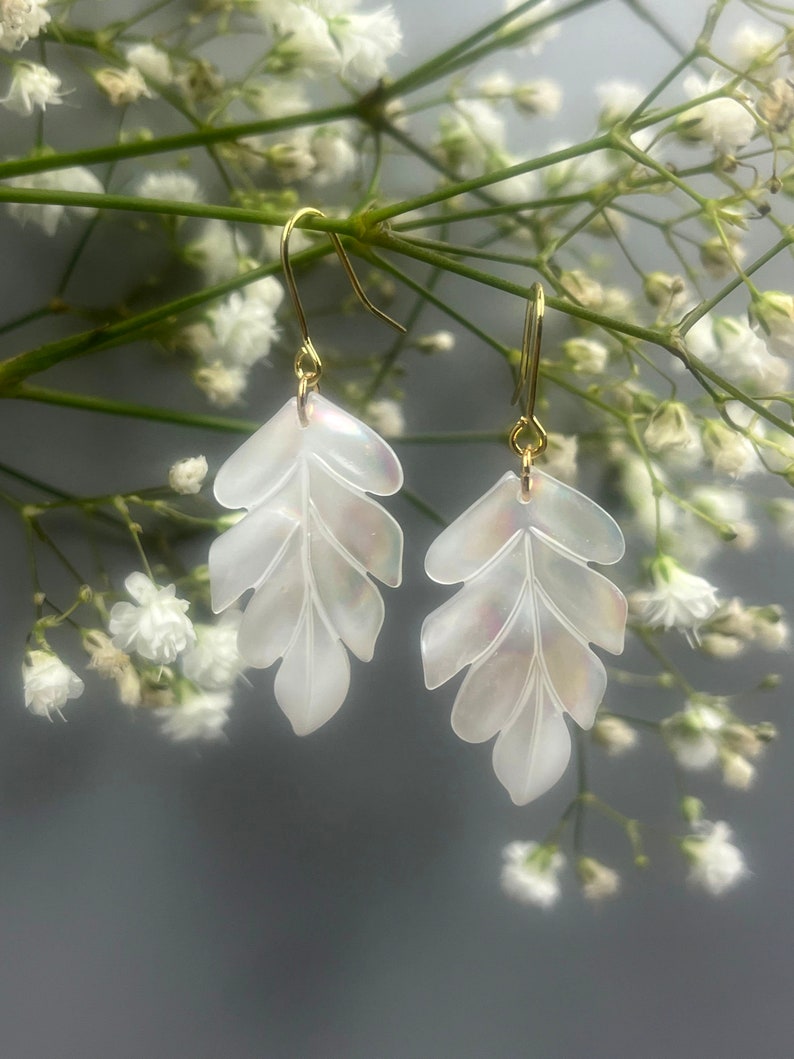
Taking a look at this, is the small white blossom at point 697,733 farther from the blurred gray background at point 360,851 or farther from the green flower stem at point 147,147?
the green flower stem at point 147,147

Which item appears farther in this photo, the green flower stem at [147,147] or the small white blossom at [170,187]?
the small white blossom at [170,187]

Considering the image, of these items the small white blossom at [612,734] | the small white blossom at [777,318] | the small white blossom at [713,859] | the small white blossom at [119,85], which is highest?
the small white blossom at [119,85]

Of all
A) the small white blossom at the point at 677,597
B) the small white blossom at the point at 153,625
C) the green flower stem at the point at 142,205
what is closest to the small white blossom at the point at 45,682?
the small white blossom at the point at 153,625

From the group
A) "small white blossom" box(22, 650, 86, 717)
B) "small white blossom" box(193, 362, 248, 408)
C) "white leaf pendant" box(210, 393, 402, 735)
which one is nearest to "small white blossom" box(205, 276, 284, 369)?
"small white blossom" box(193, 362, 248, 408)

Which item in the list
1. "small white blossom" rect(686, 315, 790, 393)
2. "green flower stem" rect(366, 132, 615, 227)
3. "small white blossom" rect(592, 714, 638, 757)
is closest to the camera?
"green flower stem" rect(366, 132, 615, 227)

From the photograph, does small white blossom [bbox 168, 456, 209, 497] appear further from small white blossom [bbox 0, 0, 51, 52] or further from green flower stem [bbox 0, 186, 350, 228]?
small white blossom [bbox 0, 0, 51, 52]

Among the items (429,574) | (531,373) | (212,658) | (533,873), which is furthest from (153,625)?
(533,873)

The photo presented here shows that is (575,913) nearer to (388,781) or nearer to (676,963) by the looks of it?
(676,963)
